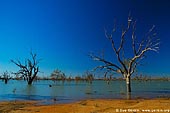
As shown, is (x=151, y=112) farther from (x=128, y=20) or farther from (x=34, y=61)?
(x=34, y=61)

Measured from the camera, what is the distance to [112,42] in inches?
979

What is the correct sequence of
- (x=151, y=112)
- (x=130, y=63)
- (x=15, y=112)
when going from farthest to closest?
1. (x=130, y=63)
2. (x=15, y=112)
3. (x=151, y=112)

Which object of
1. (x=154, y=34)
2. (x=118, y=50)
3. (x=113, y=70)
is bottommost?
(x=113, y=70)

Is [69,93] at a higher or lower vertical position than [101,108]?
lower

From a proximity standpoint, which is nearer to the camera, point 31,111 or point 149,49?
point 31,111

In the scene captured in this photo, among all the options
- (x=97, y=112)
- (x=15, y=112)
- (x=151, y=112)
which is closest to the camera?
(x=151, y=112)

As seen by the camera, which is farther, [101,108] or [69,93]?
[69,93]

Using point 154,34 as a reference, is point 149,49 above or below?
below

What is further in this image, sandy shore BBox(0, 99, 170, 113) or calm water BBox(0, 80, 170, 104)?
calm water BBox(0, 80, 170, 104)

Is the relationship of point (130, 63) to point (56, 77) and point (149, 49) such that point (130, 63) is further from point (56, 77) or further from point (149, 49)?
point (56, 77)

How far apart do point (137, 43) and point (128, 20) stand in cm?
246

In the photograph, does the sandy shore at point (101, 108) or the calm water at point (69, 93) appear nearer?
the sandy shore at point (101, 108)

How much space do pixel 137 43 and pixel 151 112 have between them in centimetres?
1601

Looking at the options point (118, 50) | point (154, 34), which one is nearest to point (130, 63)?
point (118, 50)
